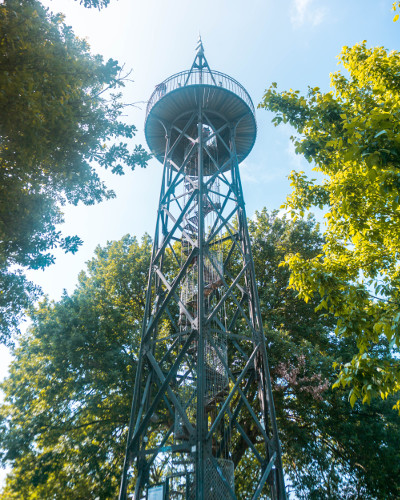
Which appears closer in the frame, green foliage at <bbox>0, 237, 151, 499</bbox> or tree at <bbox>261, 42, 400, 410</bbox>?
tree at <bbox>261, 42, 400, 410</bbox>

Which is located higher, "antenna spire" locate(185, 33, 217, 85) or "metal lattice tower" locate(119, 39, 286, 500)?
"antenna spire" locate(185, 33, 217, 85)

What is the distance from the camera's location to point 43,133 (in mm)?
5691

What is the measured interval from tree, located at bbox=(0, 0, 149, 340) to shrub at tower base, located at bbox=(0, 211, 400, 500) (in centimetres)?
510

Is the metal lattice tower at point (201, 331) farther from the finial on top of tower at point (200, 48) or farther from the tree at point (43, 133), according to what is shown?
the tree at point (43, 133)

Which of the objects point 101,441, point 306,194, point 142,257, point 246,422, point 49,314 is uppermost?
point 142,257

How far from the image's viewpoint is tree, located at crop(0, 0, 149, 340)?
16.8 ft

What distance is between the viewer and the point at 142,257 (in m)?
16.3

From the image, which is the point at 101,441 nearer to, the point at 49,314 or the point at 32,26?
the point at 49,314

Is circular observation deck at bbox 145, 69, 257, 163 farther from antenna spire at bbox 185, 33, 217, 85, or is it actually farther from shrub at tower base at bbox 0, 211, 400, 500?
shrub at tower base at bbox 0, 211, 400, 500

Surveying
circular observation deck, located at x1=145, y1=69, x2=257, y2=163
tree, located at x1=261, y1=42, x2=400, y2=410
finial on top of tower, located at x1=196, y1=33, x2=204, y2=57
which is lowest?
tree, located at x1=261, y1=42, x2=400, y2=410

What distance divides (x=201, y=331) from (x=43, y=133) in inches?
185

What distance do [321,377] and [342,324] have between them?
7898mm

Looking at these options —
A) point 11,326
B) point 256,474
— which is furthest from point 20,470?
point 256,474

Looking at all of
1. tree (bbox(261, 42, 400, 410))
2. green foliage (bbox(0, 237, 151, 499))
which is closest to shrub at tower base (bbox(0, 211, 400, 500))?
green foliage (bbox(0, 237, 151, 499))
